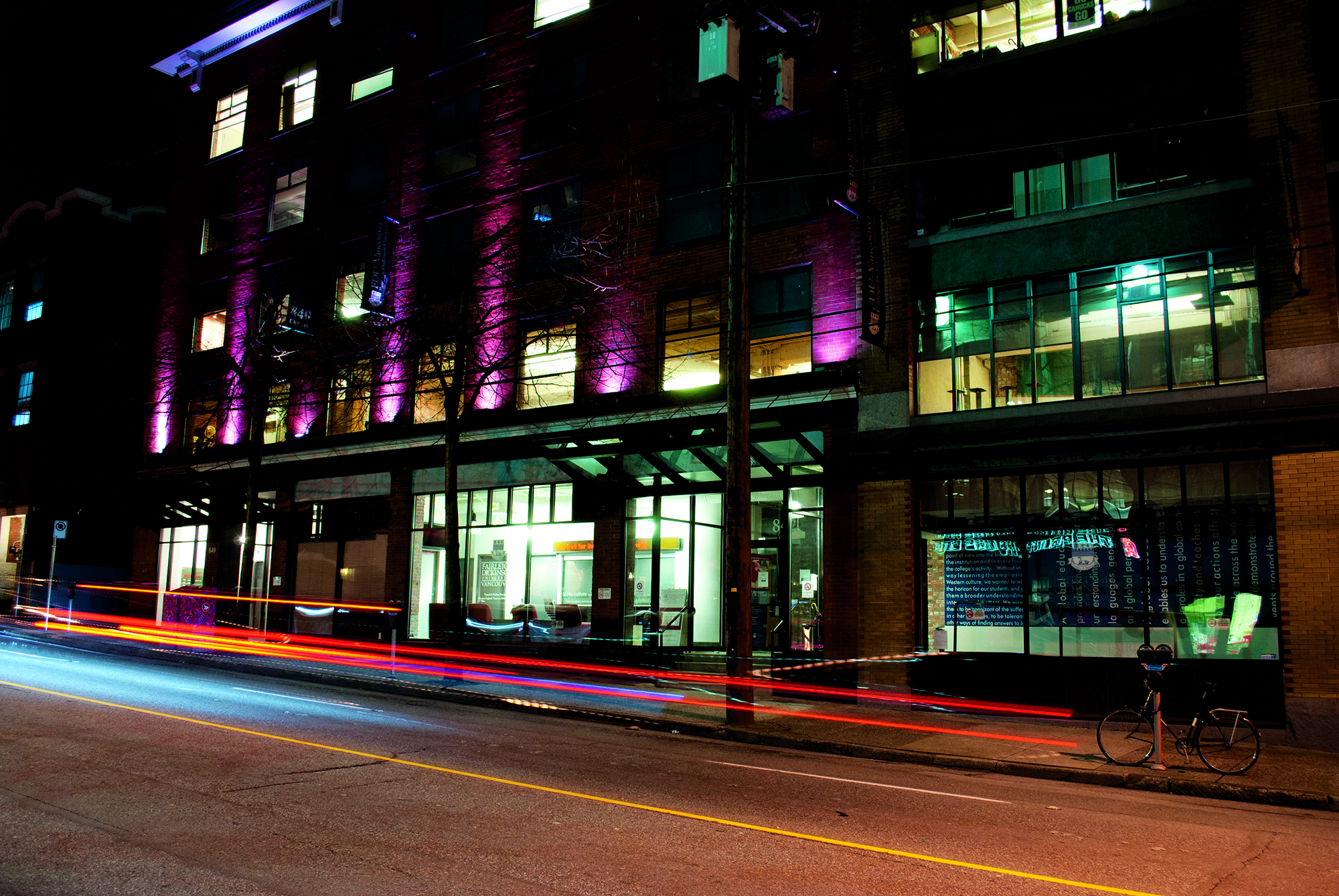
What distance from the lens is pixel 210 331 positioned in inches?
1305

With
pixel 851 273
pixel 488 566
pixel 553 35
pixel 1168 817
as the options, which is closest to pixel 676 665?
pixel 488 566

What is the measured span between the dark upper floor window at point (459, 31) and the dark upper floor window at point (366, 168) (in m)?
3.06

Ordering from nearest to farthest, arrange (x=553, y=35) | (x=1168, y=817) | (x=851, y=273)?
(x=1168, y=817) < (x=851, y=273) < (x=553, y=35)

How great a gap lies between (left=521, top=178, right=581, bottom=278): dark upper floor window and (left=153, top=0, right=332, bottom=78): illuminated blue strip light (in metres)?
12.3

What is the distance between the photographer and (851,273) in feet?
63.6

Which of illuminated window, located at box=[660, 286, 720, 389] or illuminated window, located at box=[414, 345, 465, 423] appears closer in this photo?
illuminated window, located at box=[660, 286, 720, 389]

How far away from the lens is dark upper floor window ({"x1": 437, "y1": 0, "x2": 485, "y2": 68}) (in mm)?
27547

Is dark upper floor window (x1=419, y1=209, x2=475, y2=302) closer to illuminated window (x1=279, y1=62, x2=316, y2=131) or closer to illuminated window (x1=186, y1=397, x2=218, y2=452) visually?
illuminated window (x1=279, y1=62, x2=316, y2=131)

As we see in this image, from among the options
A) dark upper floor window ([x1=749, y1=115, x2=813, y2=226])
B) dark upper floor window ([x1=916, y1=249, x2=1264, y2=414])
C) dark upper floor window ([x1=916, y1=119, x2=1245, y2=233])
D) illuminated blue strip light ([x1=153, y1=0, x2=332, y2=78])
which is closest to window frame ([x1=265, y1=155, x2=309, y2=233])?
illuminated blue strip light ([x1=153, y1=0, x2=332, y2=78])

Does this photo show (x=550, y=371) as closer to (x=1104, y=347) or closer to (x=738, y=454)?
(x=738, y=454)

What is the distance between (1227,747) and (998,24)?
13.8m

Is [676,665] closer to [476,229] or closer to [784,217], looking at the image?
[784,217]

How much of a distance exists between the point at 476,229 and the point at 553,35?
216 inches

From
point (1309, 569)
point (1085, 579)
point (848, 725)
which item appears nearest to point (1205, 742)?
point (1309, 569)
